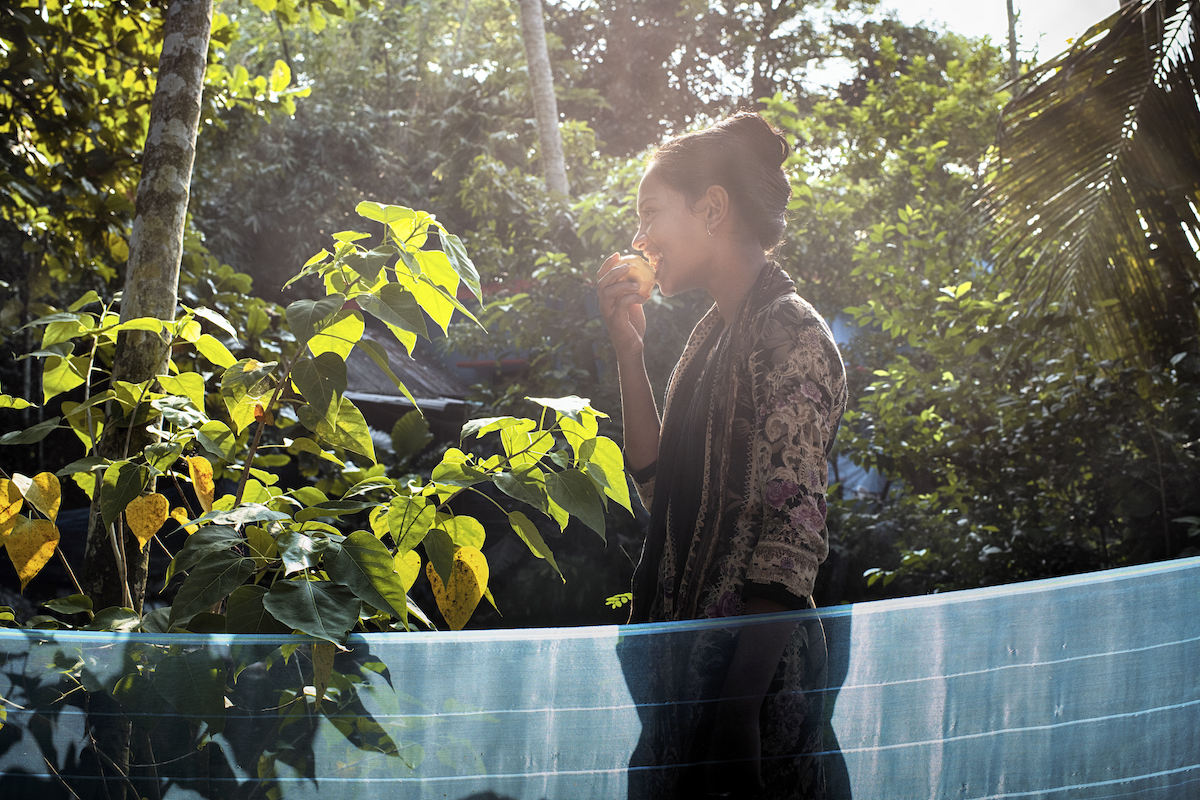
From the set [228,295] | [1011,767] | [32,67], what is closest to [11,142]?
[32,67]

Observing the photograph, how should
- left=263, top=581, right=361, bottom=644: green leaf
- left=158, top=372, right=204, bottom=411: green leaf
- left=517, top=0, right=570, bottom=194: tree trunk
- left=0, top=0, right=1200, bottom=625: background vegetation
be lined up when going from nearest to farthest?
left=263, top=581, right=361, bottom=644: green leaf → left=158, top=372, right=204, bottom=411: green leaf → left=0, top=0, right=1200, bottom=625: background vegetation → left=517, top=0, right=570, bottom=194: tree trunk

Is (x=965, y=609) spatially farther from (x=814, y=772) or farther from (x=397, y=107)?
(x=397, y=107)

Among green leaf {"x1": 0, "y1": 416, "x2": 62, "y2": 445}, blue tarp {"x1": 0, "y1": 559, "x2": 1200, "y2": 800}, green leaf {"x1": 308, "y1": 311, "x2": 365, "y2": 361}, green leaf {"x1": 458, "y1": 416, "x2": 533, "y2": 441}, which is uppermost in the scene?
green leaf {"x1": 308, "y1": 311, "x2": 365, "y2": 361}

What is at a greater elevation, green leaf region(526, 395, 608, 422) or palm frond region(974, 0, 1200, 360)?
palm frond region(974, 0, 1200, 360)

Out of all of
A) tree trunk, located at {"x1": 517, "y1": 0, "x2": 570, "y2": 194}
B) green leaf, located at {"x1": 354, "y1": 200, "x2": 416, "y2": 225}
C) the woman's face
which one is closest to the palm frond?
the woman's face

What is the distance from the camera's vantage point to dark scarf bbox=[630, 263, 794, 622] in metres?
1.31

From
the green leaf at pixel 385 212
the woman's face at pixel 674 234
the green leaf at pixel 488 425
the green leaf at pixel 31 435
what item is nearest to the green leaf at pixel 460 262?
the green leaf at pixel 385 212

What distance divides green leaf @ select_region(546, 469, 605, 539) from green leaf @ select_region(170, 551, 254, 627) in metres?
0.37

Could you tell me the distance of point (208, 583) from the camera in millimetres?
935

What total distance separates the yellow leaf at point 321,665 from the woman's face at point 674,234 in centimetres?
85

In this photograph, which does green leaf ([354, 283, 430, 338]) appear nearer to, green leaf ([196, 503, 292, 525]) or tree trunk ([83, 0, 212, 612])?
green leaf ([196, 503, 292, 525])

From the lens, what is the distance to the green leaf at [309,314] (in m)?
1.02

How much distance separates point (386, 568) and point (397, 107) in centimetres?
2028

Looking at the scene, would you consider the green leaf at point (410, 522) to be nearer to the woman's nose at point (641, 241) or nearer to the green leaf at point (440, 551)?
the green leaf at point (440, 551)
